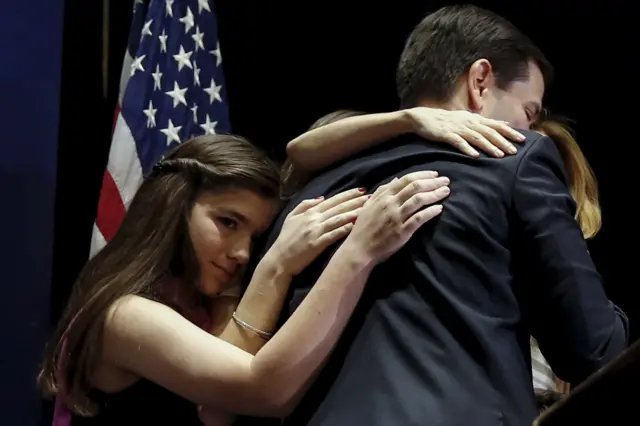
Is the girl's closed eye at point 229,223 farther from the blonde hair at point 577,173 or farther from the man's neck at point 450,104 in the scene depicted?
the blonde hair at point 577,173

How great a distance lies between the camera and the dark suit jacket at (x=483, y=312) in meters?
1.25

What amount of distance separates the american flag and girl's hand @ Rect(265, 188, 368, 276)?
1201mm

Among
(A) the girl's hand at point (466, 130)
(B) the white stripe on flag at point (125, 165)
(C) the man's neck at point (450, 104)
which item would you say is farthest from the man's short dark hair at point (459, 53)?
(B) the white stripe on flag at point (125, 165)

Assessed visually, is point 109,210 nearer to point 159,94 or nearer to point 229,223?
point 159,94

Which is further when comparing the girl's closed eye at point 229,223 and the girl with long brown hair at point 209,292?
the girl's closed eye at point 229,223

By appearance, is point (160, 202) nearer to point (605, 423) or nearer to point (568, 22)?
point (605, 423)

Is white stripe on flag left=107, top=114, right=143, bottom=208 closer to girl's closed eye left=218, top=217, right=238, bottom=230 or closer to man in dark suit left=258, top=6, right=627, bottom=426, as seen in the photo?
girl's closed eye left=218, top=217, right=238, bottom=230

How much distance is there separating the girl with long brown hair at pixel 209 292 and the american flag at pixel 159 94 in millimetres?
846

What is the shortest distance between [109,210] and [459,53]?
1.36 meters

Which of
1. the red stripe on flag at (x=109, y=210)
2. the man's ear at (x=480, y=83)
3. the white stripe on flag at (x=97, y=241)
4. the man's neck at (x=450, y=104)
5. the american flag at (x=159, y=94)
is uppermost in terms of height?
the man's ear at (x=480, y=83)

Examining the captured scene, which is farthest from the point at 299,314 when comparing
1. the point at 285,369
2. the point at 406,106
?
the point at 406,106

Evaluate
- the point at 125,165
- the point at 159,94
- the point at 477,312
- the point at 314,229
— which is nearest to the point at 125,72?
the point at 159,94

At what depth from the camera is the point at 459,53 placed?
1550 millimetres

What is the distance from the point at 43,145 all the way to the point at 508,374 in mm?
1825
